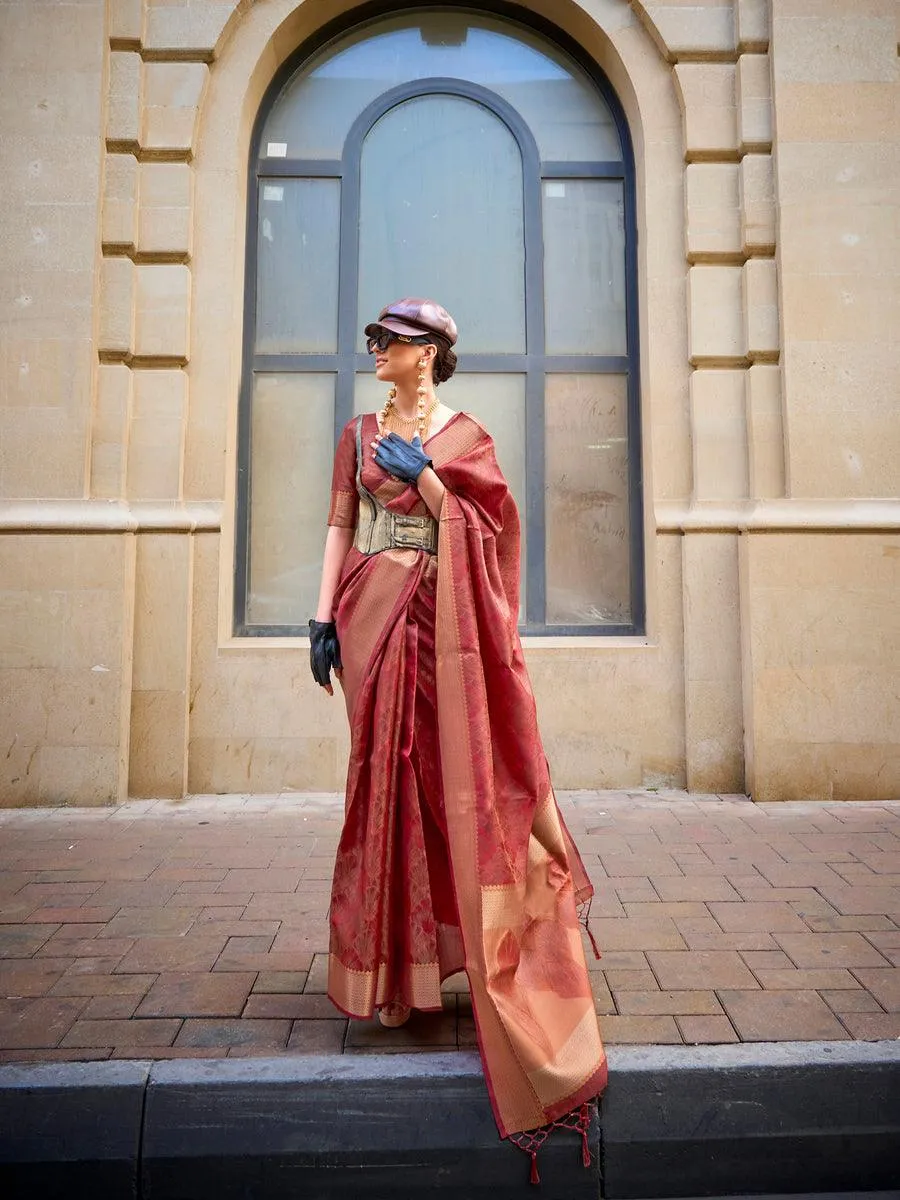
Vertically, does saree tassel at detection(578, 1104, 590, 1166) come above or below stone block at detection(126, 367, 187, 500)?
below

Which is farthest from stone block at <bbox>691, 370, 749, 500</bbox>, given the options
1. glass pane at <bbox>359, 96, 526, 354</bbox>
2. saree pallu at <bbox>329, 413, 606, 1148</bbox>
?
saree pallu at <bbox>329, 413, 606, 1148</bbox>

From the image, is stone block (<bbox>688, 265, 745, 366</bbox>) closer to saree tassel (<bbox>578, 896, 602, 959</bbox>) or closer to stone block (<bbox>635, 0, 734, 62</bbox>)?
stone block (<bbox>635, 0, 734, 62</bbox>)

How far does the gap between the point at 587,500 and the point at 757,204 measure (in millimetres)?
2184

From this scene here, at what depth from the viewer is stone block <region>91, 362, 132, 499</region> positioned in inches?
197

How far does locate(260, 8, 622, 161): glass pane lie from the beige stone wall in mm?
528

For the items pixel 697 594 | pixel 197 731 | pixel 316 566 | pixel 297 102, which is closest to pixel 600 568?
pixel 697 594

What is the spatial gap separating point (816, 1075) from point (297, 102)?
6522 millimetres

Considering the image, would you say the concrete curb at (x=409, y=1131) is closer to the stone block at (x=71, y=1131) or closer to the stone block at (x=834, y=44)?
the stone block at (x=71, y=1131)

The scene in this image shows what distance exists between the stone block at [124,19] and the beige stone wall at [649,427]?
15 millimetres

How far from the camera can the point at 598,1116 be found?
200cm

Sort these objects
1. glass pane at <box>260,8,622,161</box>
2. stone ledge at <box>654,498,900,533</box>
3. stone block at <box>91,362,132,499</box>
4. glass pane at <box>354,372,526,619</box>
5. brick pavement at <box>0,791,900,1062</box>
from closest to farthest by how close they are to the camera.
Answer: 1. brick pavement at <box>0,791,900,1062</box>
2. stone ledge at <box>654,498,900,533</box>
3. stone block at <box>91,362,132,499</box>
4. glass pane at <box>354,372,526,619</box>
5. glass pane at <box>260,8,622,161</box>

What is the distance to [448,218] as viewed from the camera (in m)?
5.74

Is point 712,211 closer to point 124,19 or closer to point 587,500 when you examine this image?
point 587,500

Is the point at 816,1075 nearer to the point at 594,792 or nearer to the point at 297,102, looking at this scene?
the point at 594,792
